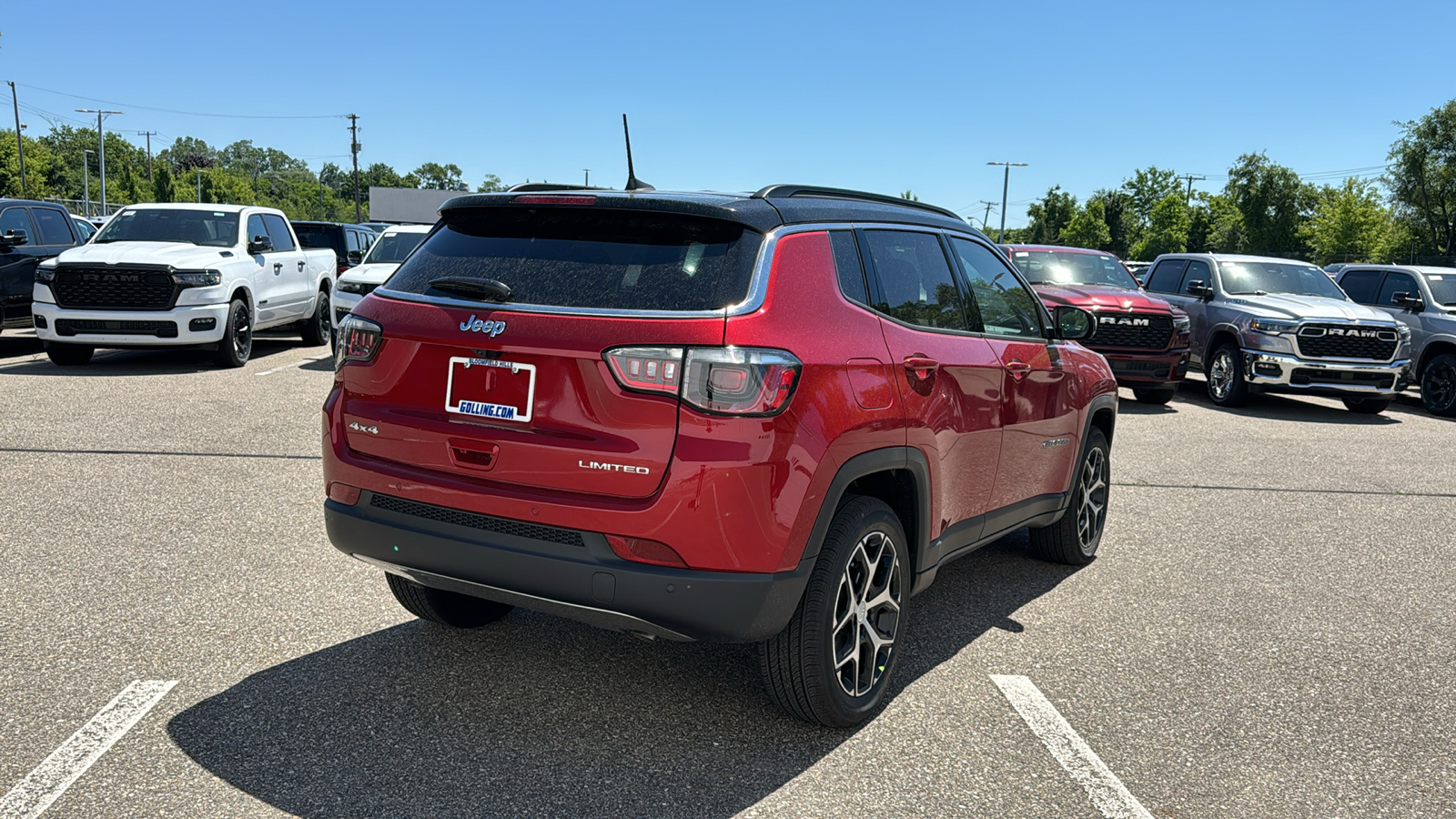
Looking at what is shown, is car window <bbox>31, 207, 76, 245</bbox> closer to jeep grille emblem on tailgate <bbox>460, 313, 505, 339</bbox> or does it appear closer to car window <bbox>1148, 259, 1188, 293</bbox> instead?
jeep grille emblem on tailgate <bbox>460, 313, 505, 339</bbox>

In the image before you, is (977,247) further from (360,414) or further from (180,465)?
(180,465)

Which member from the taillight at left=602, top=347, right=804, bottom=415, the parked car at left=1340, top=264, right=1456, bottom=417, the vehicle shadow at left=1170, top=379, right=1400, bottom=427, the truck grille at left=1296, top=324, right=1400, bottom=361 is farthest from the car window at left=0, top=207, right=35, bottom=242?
the parked car at left=1340, top=264, right=1456, bottom=417

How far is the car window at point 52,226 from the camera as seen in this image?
14688 mm

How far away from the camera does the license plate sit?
3412mm

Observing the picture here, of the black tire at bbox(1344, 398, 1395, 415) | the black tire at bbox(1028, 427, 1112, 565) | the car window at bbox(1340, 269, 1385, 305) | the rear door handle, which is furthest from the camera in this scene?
the car window at bbox(1340, 269, 1385, 305)

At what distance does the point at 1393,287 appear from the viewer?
16266 millimetres

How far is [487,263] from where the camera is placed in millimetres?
3711

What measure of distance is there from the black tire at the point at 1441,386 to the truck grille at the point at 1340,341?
1.75m

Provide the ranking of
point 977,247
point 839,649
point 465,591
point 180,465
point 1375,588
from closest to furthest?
point 465,591 → point 839,649 → point 977,247 → point 1375,588 → point 180,465

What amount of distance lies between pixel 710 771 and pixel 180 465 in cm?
564

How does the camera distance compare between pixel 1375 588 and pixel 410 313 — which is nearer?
pixel 410 313

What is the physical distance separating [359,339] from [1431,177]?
212 feet

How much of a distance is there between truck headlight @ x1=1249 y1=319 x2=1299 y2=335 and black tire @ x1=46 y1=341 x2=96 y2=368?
13655 millimetres

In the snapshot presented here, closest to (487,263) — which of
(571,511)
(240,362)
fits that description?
(571,511)
